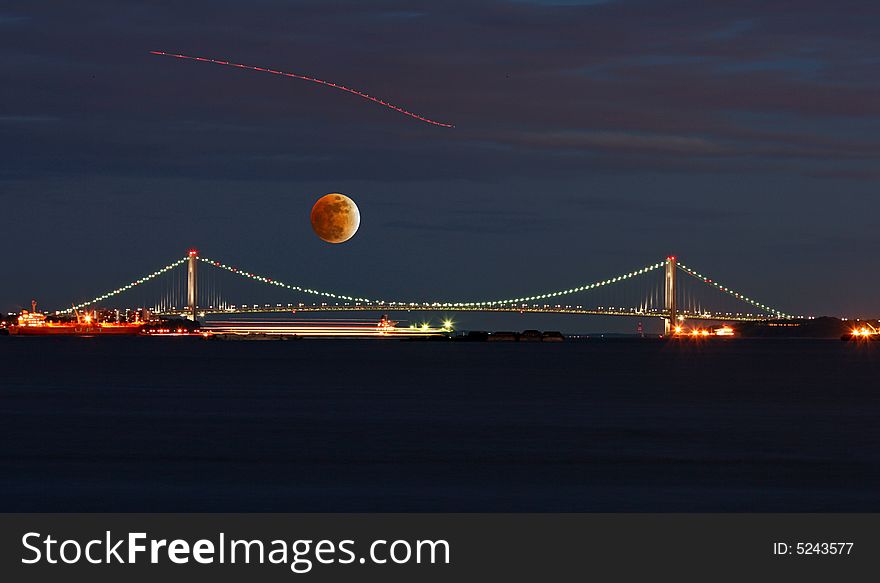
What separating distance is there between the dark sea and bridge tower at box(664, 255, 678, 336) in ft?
250

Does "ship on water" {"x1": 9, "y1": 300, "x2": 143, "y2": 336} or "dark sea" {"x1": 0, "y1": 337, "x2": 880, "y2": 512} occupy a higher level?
"ship on water" {"x1": 9, "y1": 300, "x2": 143, "y2": 336}

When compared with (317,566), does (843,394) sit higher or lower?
higher

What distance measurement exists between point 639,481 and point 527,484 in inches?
67.2

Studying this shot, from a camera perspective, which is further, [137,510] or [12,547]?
[137,510]

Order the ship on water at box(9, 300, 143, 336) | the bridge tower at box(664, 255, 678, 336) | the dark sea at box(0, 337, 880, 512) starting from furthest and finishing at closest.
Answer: the ship on water at box(9, 300, 143, 336), the bridge tower at box(664, 255, 678, 336), the dark sea at box(0, 337, 880, 512)

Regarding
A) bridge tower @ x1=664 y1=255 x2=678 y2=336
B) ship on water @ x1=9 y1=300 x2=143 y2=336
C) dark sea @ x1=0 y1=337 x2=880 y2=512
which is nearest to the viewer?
dark sea @ x1=0 y1=337 x2=880 y2=512

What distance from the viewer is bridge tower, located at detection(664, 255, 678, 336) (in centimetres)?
13012

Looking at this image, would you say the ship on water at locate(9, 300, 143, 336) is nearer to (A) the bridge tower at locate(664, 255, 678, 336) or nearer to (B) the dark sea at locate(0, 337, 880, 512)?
(A) the bridge tower at locate(664, 255, 678, 336)

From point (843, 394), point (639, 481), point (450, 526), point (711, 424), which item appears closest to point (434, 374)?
point (843, 394)

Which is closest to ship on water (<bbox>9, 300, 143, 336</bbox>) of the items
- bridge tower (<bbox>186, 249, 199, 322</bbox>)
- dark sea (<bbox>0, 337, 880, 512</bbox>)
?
bridge tower (<bbox>186, 249, 199, 322</bbox>)

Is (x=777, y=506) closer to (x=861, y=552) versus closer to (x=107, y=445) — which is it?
(x=861, y=552)

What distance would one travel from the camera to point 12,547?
14.3m

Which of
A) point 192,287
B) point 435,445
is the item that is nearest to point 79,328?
point 192,287

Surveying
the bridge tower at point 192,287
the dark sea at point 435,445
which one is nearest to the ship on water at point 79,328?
the bridge tower at point 192,287
